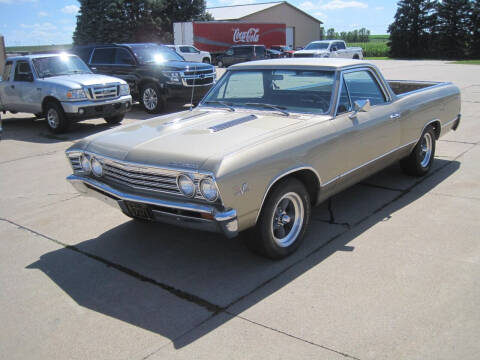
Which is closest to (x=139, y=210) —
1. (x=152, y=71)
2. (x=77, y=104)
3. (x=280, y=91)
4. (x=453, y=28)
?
(x=280, y=91)

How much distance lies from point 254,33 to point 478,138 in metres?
37.8

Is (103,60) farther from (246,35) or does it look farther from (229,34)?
(246,35)

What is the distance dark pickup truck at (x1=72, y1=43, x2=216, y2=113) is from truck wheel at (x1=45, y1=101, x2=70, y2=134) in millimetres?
3080

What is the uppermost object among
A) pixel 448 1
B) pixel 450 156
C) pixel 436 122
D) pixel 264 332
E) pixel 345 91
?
pixel 448 1

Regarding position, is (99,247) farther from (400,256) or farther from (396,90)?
(396,90)

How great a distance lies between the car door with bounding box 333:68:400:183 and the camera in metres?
4.60

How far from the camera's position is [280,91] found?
489 centimetres

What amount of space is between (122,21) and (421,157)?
48043 mm

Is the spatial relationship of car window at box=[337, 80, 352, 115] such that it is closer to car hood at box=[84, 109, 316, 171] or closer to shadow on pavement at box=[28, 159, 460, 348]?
car hood at box=[84, 109, 316, 171]

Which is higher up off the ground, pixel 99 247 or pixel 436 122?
pixel 436 122

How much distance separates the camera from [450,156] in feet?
23.9

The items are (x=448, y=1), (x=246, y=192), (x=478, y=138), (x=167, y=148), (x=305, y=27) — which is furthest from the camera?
(x=305, y=27)

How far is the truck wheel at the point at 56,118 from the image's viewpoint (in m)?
10.5

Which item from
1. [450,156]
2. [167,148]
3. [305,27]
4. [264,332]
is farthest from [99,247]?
[305,27]
